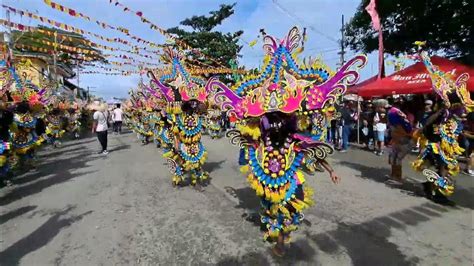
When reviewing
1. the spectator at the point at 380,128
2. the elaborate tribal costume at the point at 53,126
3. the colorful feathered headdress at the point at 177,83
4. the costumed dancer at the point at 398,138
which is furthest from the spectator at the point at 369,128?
the elaborate tribal costume at the point at 53,126

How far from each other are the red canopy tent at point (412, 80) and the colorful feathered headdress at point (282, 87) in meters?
7.02

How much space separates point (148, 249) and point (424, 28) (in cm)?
1341

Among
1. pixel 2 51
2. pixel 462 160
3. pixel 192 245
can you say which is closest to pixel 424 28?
pixel 462 160

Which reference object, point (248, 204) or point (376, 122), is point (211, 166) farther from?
point (376, 122)

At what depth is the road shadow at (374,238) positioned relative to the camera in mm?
3842

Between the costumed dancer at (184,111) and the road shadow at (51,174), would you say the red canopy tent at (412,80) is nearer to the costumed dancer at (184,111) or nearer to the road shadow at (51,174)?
the costumed dancer at (184,111)

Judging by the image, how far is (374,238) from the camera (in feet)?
14.4

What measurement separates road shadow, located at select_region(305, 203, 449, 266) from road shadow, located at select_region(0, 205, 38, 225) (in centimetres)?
442

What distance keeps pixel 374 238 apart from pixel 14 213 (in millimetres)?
5344

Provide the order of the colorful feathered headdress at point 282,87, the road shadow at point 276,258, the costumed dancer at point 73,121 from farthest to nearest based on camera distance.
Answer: the costumed dancer at point 73,121 → the road shadow at point 276,258 → the colorful feathered headdress at point 282,87

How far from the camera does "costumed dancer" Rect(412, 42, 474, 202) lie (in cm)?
566

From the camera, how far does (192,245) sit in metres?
4.30

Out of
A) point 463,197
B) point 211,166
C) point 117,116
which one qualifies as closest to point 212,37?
point 117,116

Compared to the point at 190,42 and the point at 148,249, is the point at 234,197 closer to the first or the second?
the point at 148,249
